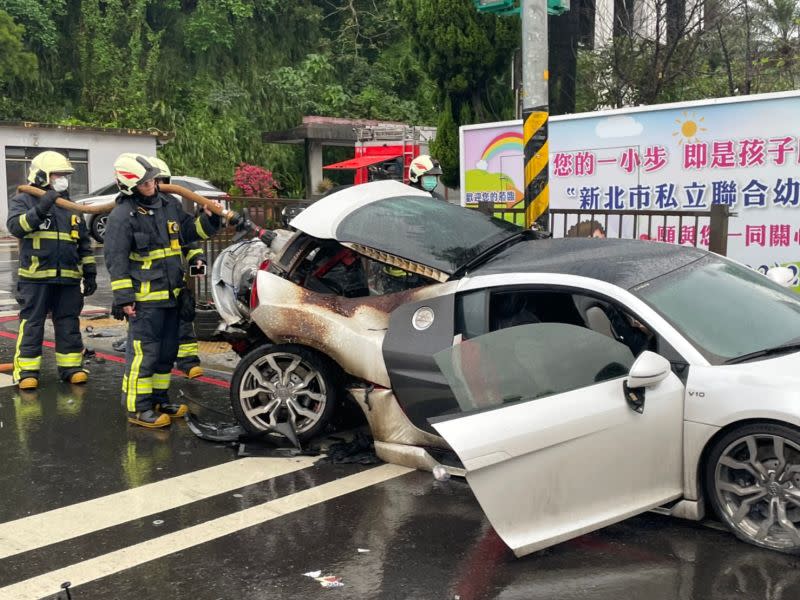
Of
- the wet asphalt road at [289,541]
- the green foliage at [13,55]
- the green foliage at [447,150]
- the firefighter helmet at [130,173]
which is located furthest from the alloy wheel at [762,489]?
the green foliage at [13,55]

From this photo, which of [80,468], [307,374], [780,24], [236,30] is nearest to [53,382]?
[80,468]

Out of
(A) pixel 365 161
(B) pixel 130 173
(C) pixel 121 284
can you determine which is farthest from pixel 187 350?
(A) pixel 365 161

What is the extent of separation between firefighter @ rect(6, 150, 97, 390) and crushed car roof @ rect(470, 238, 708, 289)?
406 centimetres

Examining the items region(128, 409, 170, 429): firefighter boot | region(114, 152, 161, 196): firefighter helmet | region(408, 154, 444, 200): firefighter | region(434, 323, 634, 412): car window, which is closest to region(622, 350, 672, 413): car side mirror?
region(434, 323, 634, 412): car window

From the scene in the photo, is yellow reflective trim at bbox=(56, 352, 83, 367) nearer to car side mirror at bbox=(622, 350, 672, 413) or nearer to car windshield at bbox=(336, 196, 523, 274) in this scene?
car windshield at bbox=(336, 196, 523, 274)

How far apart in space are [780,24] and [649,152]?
10.4 m

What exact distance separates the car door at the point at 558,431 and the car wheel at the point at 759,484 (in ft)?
0.63

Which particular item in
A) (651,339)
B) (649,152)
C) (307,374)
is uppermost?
(649,152)

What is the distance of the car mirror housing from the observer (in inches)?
160

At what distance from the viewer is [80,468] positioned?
18.6 feet

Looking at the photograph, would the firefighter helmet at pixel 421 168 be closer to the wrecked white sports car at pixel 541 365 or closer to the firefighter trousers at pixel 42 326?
the wrecked white sports car at pixel 541 365

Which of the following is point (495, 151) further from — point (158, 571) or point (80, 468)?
point (158, 571)

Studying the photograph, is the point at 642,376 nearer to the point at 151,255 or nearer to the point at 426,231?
the point at 426,231

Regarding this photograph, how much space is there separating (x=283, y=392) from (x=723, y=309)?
2.82 meters
